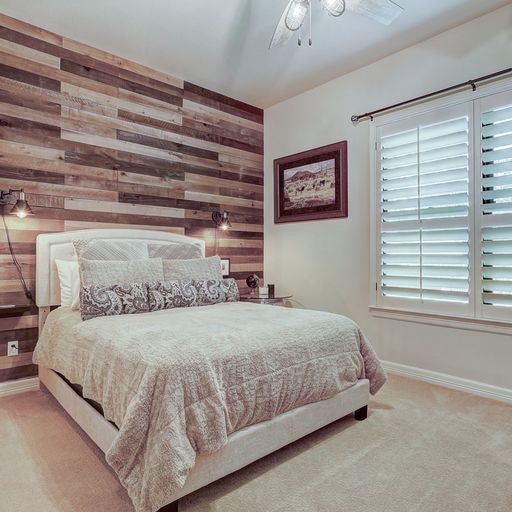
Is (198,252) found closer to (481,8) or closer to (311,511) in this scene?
(311,511)

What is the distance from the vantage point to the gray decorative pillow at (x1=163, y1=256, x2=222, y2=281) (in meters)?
3.08

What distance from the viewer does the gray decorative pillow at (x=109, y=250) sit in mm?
2850

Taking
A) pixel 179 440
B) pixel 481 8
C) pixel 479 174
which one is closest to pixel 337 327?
pixel 179 440

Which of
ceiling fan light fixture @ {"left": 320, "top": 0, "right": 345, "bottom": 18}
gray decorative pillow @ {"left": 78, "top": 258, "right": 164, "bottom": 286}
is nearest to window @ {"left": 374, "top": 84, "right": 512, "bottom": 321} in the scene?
ceiling fan light fixture @ {"left": 320, "top": 0, "right": 345, "bottom": 18}

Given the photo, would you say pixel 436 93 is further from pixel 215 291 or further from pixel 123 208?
pixel 123 208

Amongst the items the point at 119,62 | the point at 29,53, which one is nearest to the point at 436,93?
the point at 119,62

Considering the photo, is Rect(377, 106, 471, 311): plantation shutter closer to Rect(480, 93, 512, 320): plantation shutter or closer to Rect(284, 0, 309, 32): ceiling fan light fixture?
Rect(480, 93, 512, 320): plantation shutter

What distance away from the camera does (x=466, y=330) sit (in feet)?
9.54

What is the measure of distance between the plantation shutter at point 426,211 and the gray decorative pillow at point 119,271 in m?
2.01

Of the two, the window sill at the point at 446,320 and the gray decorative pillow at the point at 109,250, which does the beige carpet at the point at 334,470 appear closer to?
the window sill at the point at 446,320

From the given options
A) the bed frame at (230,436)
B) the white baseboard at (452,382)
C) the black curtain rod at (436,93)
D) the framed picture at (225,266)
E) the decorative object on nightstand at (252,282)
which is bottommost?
the white baseboard at (452,382)

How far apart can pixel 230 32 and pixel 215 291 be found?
2.10m

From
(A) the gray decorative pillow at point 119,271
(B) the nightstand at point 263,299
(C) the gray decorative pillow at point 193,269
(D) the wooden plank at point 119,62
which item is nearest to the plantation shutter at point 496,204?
(B) the nightstand at point 263,299

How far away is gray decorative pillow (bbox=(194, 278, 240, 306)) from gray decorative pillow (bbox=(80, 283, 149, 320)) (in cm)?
46
